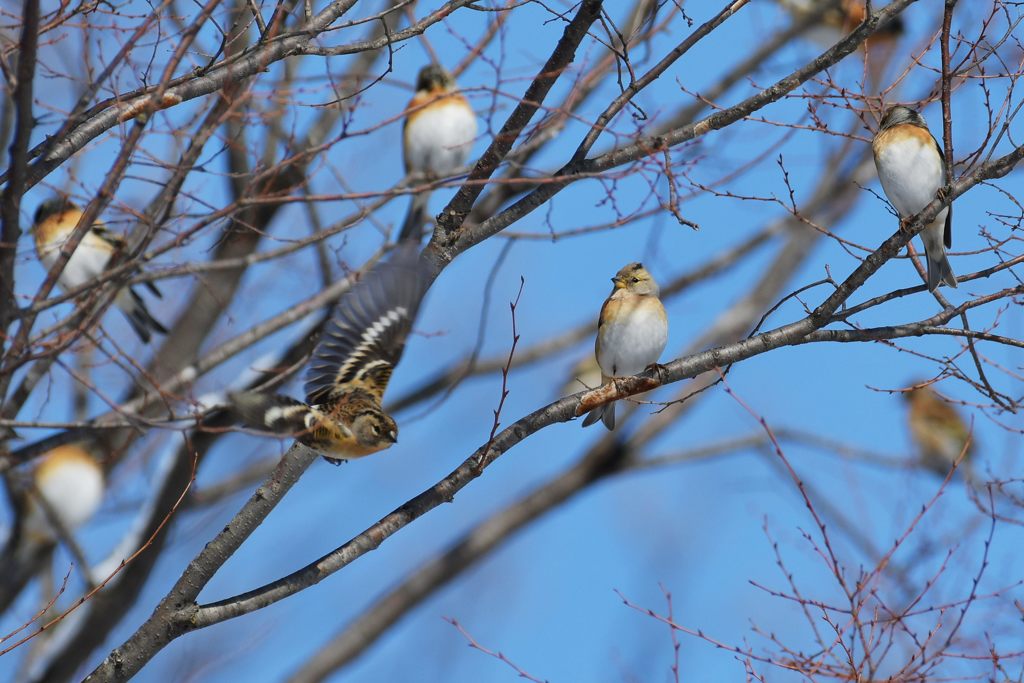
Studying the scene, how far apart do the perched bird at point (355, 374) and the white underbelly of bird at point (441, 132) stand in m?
4.10

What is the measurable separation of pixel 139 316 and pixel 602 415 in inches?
162

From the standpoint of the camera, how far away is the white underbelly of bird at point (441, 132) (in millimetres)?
8227

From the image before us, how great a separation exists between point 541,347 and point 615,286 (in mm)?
4786

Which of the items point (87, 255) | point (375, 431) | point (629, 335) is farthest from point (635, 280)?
point (87, 255)

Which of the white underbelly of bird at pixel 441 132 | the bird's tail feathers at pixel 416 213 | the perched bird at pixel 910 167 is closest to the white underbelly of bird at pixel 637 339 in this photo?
the perched bird at pixel 910 167

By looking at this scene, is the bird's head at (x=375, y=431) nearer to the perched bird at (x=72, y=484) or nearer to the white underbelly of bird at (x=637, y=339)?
the white underbelly of bird at (x=637, y=339)

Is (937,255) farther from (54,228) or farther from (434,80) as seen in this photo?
(54,228)

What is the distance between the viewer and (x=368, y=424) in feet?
12.6

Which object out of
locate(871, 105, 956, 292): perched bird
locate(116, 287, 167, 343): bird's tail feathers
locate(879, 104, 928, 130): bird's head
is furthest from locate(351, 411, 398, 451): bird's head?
locate(116, 287, 167, 343): bird's tail feathers

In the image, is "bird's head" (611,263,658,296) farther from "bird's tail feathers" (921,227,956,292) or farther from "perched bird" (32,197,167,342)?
"perched bird" (32,197,167,342)

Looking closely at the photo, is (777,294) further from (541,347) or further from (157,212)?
(157,212)

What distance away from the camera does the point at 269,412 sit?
367 centimetres

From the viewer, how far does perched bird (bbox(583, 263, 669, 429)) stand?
483cm

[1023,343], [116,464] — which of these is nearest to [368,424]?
[1023,343]
